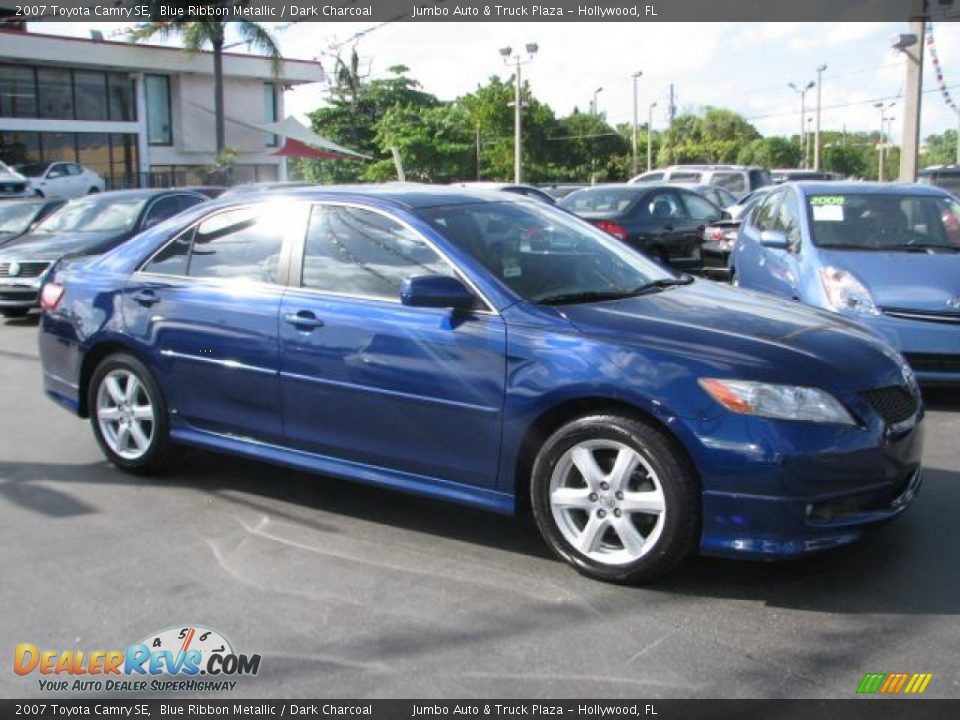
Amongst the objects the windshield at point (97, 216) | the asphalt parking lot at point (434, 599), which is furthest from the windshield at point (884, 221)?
the windshield at point (97, 216)

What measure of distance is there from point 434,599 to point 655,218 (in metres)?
Result: 10.4

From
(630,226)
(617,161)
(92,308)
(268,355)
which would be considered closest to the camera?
(268,355)

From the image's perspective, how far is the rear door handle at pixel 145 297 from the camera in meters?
5.42

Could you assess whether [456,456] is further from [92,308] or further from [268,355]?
[92,308]

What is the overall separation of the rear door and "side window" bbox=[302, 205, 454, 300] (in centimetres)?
15

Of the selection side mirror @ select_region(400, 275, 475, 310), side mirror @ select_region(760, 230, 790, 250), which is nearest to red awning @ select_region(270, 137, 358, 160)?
Result: side mirror @ select_region(760, 230, 790, 250)

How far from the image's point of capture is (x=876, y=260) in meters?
7.48

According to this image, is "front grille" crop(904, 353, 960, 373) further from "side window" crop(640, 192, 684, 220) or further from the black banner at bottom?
"side window" crop(640, 192, 684, 220)

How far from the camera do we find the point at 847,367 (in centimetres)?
403

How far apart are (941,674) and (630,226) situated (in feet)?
34.3

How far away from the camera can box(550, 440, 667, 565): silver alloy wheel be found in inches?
157

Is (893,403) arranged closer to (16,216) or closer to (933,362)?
(933,362)

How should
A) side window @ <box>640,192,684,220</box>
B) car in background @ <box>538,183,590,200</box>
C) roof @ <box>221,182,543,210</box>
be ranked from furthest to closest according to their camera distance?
car in background @ <box>538,183,590,200</box> < side window @ <box>640,192,684,220</box> < roof @ <box>221,182,543,210</box>

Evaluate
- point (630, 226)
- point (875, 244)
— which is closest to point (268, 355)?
point (875, 244)
